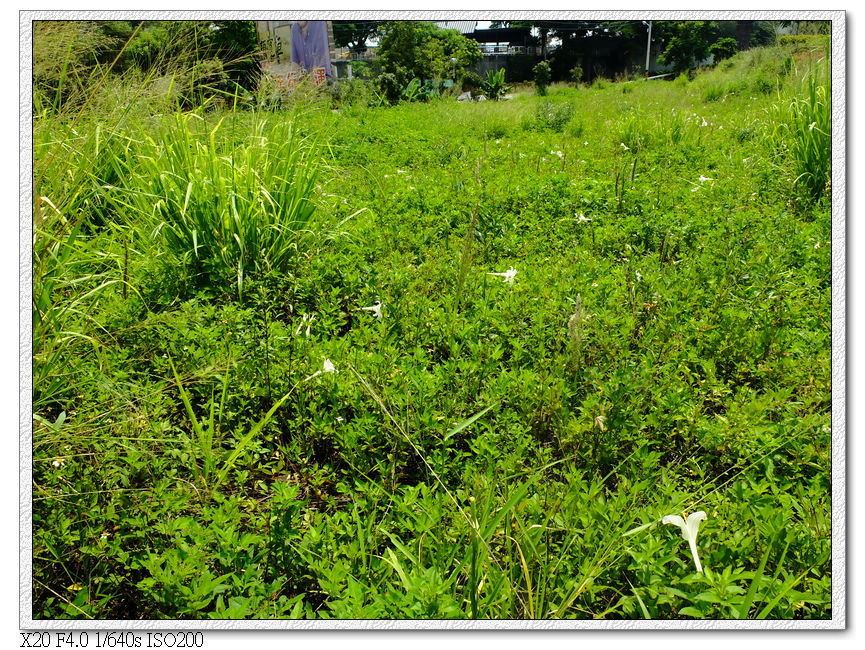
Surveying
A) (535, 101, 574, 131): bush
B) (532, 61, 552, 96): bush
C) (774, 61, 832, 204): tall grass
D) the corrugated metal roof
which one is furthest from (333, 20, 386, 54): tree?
(535, 101, 574, 131): bush

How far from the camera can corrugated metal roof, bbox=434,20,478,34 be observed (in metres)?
1.91

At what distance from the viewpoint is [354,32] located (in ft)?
7.85

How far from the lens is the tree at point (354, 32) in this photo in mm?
2270

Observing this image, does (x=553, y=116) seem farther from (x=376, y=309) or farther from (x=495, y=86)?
(x=376, y=309)

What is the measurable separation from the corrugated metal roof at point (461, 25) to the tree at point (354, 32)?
0.92 feet

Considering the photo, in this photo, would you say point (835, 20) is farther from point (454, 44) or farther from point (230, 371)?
point (230, 371)

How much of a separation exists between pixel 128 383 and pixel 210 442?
438mm

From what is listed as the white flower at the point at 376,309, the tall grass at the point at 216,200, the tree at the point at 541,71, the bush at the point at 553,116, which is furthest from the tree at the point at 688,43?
the bush at the point at 553,116

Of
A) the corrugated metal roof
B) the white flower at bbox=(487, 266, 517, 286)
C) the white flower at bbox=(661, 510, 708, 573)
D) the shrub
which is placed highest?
the shrub

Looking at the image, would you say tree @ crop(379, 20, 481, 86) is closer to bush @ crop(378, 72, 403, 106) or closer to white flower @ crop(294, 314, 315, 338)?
white flower @ crop(294, 314, 315, 338)

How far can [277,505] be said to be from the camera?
159 cm

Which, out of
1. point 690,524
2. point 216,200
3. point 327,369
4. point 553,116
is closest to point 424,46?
point 216,200

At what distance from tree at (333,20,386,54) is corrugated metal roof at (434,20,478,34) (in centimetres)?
28

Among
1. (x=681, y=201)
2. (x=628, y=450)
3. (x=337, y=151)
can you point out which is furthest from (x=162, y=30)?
(x=337, y=151)
